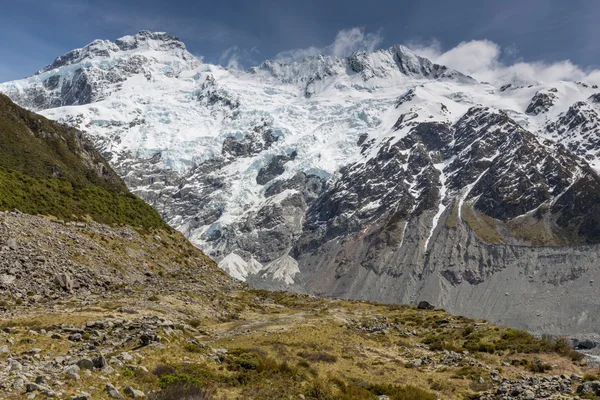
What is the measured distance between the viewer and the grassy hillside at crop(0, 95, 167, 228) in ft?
191

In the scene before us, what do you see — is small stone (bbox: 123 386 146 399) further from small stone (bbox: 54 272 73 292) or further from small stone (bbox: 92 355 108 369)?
small stone (bbox: 54 272 73 292)

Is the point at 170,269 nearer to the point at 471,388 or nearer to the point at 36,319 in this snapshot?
the point at 36,319

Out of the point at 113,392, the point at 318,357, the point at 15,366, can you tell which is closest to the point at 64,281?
the point at 318,357

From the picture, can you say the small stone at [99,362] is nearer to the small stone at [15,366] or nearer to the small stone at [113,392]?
the small stone at [113,392]

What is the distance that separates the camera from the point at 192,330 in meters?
34.6

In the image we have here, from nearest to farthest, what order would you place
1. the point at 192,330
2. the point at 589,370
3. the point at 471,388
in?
the point at 471,388 < the point at 589,370 < the point at 192,330

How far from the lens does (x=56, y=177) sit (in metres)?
79.1

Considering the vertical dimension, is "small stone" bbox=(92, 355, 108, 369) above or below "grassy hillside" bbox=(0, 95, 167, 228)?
below

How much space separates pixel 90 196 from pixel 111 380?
58.5m

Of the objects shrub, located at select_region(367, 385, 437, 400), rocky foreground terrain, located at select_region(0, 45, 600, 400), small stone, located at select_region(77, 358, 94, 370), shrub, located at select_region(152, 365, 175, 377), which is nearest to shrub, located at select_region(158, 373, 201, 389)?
rocky foreground terrain, located at select_region(0, 45, 600, 400)

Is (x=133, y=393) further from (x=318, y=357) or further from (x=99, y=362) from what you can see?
(x=318, y=357)

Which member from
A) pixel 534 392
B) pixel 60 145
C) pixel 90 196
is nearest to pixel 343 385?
pixel 534 392

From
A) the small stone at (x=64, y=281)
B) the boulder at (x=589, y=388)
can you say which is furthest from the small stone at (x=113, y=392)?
the small stone at (x=64, y=281)

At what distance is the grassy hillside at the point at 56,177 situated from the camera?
5822 centimetres
